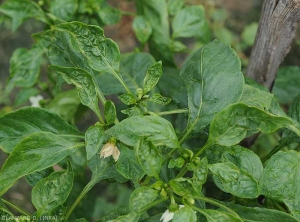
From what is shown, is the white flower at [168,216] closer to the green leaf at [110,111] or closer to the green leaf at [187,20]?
the green leaf at [110,111]

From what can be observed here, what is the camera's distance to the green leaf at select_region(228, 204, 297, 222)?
832 mm

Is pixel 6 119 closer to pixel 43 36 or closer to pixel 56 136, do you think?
pixel 56 136

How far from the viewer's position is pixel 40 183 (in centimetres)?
93

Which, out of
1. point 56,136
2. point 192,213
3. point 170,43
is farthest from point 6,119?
point 170,43

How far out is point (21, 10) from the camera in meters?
1.35

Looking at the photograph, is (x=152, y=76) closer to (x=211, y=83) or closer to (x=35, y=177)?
(x=211, y=83)

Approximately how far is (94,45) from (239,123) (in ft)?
1.20

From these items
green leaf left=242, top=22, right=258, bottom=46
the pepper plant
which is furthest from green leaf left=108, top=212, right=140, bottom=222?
green leaf left=242, top=22, right=258, bottom=46

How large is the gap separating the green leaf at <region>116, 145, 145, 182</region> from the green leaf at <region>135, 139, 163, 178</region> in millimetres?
81

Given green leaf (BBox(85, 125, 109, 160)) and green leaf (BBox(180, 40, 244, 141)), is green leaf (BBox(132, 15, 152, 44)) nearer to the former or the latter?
green leaf (BBox(180, 40, 244, 141))

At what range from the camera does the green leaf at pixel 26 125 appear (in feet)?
3.09

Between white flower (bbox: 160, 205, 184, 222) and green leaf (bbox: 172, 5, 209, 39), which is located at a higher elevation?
green leaf (bbox: 172, 5, 209, 39)

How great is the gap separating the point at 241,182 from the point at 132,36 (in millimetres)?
1688

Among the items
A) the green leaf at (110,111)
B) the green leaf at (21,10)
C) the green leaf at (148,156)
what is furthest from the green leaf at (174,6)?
the green leaf at (148,156)
